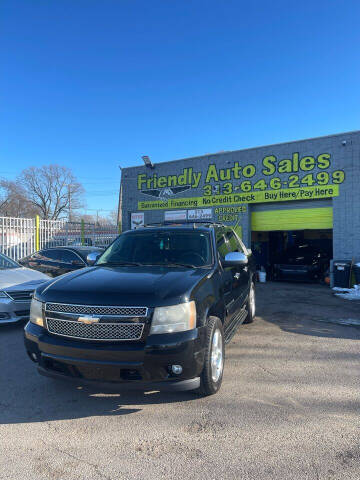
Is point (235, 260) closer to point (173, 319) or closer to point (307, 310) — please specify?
point (173, 319)

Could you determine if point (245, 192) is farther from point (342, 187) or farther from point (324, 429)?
point (324, 429)

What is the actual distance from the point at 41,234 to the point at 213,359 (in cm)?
1240

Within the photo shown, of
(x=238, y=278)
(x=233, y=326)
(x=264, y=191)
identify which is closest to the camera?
(x=233, y=326)

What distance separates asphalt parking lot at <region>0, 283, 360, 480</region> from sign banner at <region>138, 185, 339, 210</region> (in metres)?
8.67

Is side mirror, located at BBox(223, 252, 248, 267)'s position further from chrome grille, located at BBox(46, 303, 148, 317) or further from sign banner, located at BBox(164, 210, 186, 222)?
sign banner, located at BBox(164, 210, 186, 222)

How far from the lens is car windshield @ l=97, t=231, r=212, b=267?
13.6 ft

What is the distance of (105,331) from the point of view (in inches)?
116

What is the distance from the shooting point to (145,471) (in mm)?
2326

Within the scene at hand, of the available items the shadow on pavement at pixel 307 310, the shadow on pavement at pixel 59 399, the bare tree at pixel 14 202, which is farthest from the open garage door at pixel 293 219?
the bare tree at pixel 14 202

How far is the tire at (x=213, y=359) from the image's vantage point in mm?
3154

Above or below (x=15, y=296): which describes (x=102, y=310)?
above

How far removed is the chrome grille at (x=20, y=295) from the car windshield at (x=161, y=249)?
2.29 metres

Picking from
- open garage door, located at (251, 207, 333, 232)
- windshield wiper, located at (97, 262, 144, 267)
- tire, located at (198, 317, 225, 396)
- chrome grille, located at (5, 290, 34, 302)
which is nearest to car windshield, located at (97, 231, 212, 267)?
windshield wiper, located at (97, 262, 144, 267)

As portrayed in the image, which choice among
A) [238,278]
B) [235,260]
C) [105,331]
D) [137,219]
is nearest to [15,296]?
[105,331]
